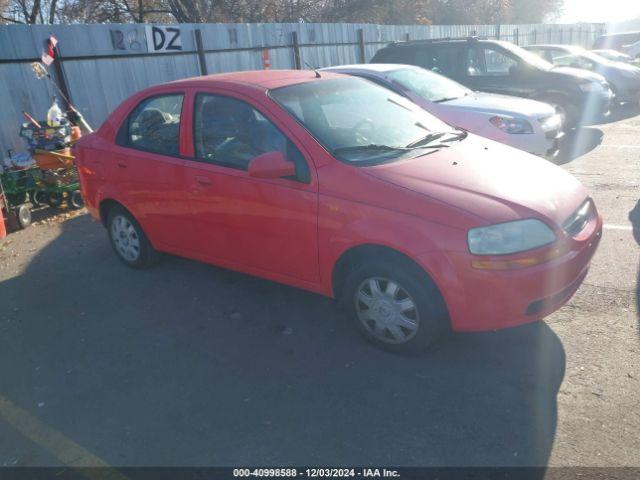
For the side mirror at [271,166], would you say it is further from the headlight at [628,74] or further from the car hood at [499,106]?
the headlight at [628,74]

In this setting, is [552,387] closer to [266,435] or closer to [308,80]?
[266,435]

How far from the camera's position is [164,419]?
319cm

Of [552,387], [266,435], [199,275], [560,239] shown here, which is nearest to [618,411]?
[552,387]

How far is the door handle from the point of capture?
428 centimetres

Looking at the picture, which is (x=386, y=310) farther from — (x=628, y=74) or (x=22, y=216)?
(x=628, y=74)

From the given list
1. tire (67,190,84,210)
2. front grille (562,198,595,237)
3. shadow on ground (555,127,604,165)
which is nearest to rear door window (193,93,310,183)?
front grille (562,198,595,237)

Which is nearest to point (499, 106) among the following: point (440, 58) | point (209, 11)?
point (440, 58)

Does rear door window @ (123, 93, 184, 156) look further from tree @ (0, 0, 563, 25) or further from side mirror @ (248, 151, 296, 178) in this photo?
tree @ (0, 0, 563, 25)

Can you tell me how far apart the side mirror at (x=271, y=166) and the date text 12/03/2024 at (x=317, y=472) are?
1828 mm

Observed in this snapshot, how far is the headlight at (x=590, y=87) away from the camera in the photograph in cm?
1035

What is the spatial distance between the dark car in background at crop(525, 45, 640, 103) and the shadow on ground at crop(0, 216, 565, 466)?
462 inches

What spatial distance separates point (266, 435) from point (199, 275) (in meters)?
2.51

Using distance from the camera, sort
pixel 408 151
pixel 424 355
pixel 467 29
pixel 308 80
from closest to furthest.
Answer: pixel 424 355, pixel 408 151, pixel 308 80, pixel 467 29

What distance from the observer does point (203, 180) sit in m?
4.31
